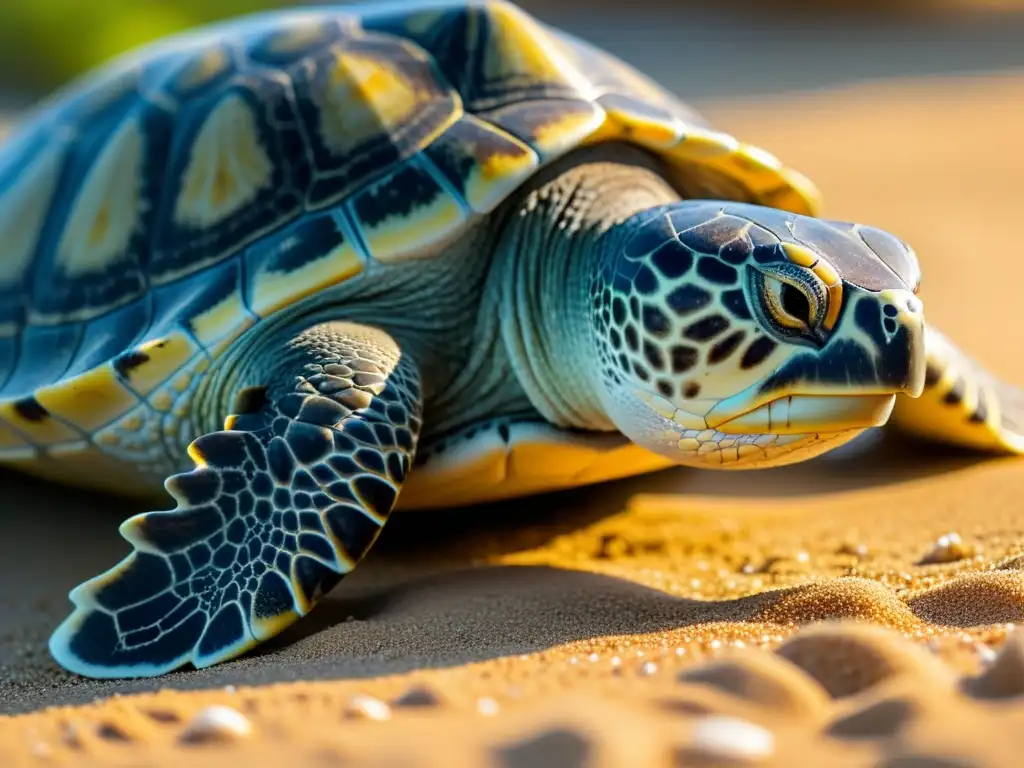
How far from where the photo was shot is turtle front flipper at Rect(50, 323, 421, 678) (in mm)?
2541

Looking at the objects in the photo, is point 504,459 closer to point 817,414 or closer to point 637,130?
point 817,414

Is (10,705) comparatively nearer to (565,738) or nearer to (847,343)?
(565,738)

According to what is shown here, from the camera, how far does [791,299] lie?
2.54 meters

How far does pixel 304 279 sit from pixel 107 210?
923 millimetres

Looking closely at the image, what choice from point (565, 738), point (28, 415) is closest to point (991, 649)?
point (565, 738)

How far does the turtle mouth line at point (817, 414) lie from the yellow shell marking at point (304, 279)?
1199mm

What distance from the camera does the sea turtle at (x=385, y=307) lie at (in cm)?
259

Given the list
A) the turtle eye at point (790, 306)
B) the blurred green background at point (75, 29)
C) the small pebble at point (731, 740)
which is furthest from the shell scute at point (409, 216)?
the blurred green background at point (75, 29)

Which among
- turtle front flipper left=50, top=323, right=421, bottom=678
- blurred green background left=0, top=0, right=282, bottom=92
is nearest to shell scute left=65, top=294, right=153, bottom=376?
turtle front flipper left=50, top=323, right=421, bottom=678

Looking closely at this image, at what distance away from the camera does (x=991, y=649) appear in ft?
6.14

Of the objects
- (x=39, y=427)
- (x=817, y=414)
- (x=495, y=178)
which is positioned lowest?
(x=39, y=427)

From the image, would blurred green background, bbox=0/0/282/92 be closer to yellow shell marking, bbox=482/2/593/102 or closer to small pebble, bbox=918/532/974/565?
yellow shell marking, bbox=482/2/593/102

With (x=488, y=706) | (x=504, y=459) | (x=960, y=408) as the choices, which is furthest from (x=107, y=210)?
(x=960, y=408)

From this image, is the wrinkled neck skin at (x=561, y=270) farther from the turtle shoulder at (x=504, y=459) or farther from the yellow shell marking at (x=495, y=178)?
the yellow shell marking at (x=495, y=178)
